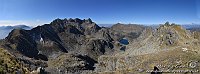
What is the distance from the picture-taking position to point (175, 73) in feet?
643

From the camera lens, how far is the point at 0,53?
27.1m

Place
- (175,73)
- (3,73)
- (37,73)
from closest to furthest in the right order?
(3,73) < (37,73) < (175,73)

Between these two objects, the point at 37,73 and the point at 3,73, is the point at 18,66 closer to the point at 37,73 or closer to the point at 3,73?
the point at 3,73

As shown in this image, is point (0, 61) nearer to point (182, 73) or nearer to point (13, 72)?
point (13, 72)

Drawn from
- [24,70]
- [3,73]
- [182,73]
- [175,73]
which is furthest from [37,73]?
[175,73]

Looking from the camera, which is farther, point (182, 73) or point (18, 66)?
point (182, 73)

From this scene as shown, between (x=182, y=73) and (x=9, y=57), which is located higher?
(x=9, y=57)

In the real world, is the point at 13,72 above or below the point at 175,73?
above

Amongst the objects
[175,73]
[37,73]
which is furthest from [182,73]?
[37,73]

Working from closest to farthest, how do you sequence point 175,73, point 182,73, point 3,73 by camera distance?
point 3,73 → point 182,73 → point 175,73

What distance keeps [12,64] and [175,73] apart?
586 ft

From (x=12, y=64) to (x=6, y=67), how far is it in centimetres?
75

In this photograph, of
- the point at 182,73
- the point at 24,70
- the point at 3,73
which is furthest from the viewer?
the point at 182,73

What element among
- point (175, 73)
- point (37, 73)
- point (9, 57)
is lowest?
point (175, 73)
